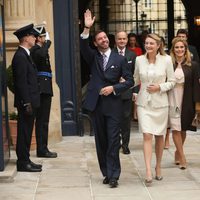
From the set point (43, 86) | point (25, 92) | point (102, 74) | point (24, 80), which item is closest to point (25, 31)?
point (24, 80)

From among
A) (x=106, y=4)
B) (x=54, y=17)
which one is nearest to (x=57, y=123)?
(x=54, y=17)

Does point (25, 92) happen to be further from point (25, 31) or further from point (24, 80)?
point (25, 31)

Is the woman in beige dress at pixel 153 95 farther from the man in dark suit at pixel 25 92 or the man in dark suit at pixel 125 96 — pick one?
A: the man in dark suit at pixel 125 96

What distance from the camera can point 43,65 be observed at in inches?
345

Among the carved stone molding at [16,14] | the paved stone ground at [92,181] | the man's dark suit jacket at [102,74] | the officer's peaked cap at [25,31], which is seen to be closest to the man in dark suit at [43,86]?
the paved stone ground at [92,181]

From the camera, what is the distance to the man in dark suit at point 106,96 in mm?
6953

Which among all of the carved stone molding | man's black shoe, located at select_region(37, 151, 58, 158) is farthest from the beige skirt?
the carved stone molding

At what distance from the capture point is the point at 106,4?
78.0 feet

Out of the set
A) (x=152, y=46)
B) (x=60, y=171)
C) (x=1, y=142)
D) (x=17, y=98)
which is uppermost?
(x=152, y=46)

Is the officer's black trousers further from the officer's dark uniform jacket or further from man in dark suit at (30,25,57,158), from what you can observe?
the officer's dark uniform jacket

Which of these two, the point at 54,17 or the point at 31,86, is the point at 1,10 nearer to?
the point at 31,86

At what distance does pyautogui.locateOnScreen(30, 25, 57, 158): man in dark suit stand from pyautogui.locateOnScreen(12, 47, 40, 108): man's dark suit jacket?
0.79 m

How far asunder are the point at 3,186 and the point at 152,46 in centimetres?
239

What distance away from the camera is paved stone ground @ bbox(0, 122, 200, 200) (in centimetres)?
663
